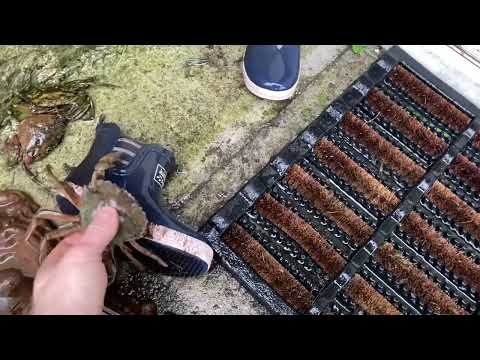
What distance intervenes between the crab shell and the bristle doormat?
562 millimetres

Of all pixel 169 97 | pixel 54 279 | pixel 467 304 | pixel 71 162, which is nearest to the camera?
pixel 54 279

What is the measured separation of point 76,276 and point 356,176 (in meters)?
1.71

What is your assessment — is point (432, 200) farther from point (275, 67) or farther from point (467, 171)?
point (275, 67)

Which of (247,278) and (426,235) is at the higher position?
(426,235)

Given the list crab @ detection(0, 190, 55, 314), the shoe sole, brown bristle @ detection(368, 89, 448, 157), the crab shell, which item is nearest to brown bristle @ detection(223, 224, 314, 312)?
the crab shell

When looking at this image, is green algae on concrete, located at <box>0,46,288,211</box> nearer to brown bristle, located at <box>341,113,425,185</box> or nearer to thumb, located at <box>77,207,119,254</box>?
brown bristle, located at <box>341,113,425,185</box>

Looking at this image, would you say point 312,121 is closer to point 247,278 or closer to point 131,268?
point 247,278

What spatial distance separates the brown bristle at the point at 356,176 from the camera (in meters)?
3.03

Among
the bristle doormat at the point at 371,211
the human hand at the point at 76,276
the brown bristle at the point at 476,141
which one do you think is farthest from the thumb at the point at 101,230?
the brown bristle at the point at 476,141

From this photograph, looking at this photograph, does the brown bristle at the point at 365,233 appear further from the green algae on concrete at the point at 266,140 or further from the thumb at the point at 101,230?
the thumb at the point at 101,230

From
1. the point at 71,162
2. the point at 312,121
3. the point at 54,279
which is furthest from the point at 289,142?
the point at 54,279

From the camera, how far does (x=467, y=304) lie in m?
2.80

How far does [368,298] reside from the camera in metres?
2.80

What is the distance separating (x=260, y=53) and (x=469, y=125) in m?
1.35
